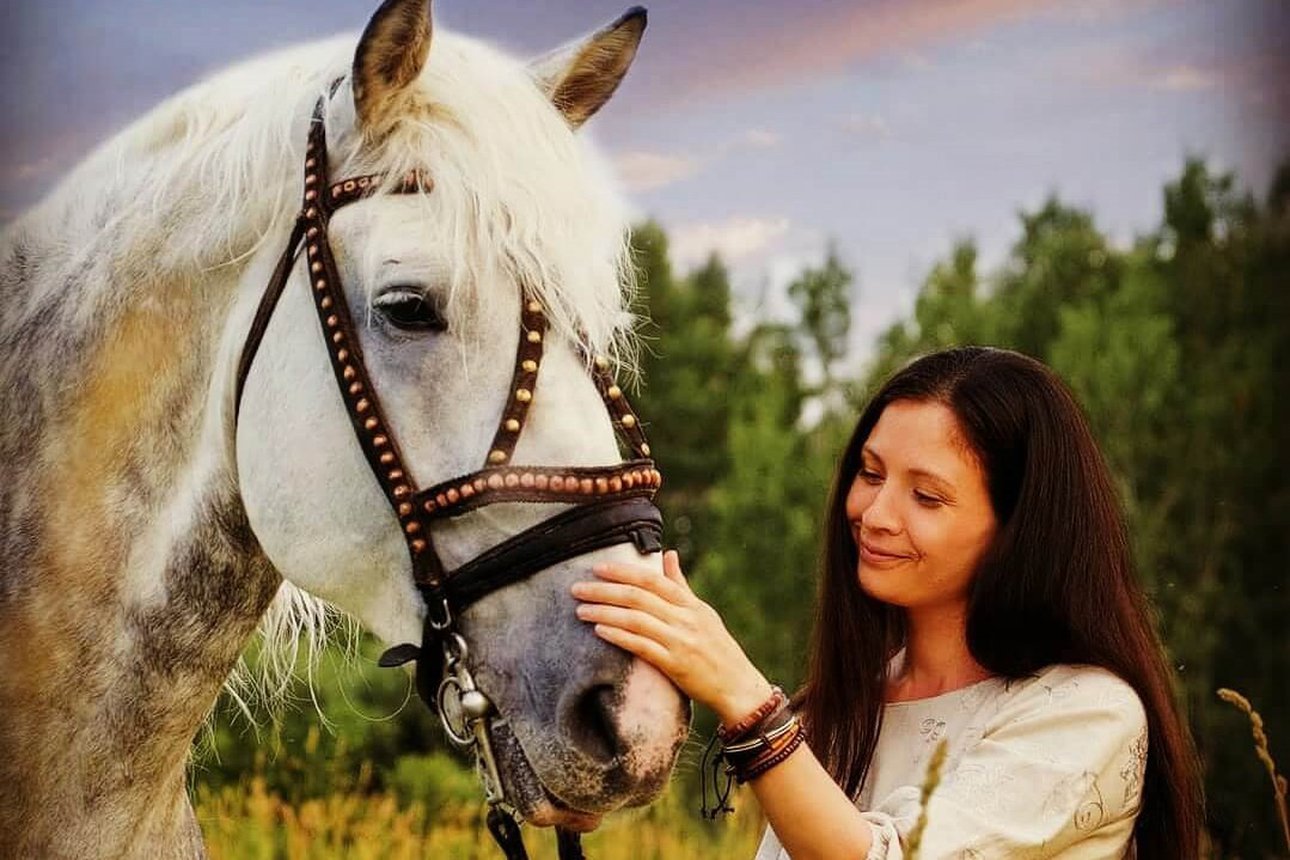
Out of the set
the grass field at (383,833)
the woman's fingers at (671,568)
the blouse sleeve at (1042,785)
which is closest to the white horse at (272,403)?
the woman's fingers at (671,568)

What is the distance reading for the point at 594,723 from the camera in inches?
63.1

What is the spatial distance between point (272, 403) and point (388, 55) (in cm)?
53

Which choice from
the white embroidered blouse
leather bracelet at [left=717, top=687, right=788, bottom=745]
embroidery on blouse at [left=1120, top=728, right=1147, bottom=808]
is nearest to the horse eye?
leather bracelet at [left=717, top=687, right=788, bottom=745]

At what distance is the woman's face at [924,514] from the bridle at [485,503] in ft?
1.55

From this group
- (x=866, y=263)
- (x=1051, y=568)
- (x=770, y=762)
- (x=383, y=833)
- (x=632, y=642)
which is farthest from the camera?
(x=866, y=263)

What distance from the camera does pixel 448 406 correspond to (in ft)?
5.61

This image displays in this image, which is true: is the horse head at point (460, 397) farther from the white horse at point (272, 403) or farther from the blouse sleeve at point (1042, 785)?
the blouse sleeve at point (1042, 785)

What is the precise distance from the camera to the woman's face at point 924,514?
79.1 inches

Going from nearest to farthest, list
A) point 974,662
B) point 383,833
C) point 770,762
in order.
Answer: point 770,762
point 974,662
point 383,833

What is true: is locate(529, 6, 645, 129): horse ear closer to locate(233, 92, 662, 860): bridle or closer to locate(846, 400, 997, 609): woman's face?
locate(233, 92, 662, 860): bridle

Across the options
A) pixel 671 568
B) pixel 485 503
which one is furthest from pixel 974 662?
pixel 485 503

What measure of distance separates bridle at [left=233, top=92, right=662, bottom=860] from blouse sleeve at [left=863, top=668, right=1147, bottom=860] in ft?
1.74

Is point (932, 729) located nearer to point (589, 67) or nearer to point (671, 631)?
point (671, 631)

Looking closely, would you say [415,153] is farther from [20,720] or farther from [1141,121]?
[1141,121]
